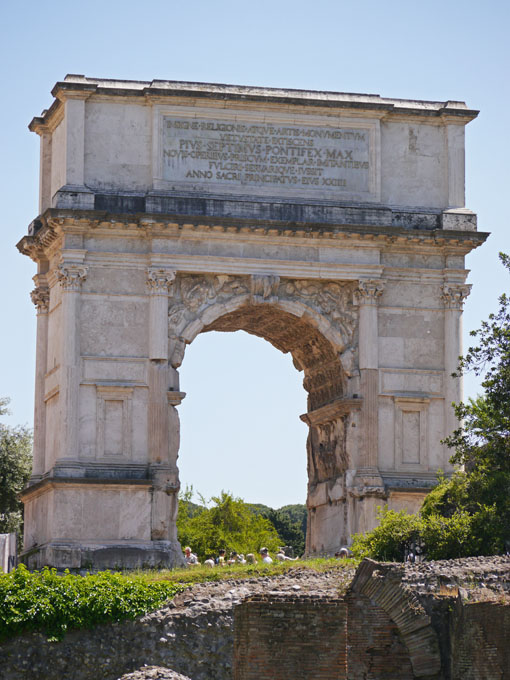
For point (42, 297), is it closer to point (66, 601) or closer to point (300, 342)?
point (300, 342)

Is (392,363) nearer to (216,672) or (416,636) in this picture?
(216,672)

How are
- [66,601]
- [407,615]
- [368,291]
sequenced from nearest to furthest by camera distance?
[407,615] → [66,601] → [368,291]

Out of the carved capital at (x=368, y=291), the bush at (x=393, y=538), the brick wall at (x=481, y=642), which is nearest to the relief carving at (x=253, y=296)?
the carved capital at (x=368, y=291)

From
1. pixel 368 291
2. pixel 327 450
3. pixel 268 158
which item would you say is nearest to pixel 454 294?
pixel 368 291

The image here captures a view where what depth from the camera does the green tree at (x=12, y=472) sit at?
5959 cm

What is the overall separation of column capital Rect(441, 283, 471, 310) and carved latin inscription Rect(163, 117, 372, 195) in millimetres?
3405

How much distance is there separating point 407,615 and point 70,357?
17.1 meters

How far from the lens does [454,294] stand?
156 ft

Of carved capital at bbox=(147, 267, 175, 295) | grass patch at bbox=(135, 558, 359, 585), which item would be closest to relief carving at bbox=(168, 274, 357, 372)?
carved capital at bbox=(147, 267, 175, 295)

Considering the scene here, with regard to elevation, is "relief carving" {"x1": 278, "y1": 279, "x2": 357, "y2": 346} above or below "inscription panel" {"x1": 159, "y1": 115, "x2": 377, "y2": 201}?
below

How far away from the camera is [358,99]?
157 ft

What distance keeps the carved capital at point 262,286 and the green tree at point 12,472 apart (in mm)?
16267

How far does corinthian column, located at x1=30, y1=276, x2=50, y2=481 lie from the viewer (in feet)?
153

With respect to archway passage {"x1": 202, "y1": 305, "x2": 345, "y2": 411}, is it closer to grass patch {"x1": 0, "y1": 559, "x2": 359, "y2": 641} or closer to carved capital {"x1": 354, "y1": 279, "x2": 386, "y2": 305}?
carved capital {"x1": 354, "y1": 279, "x2": 386, "y2": 305}
